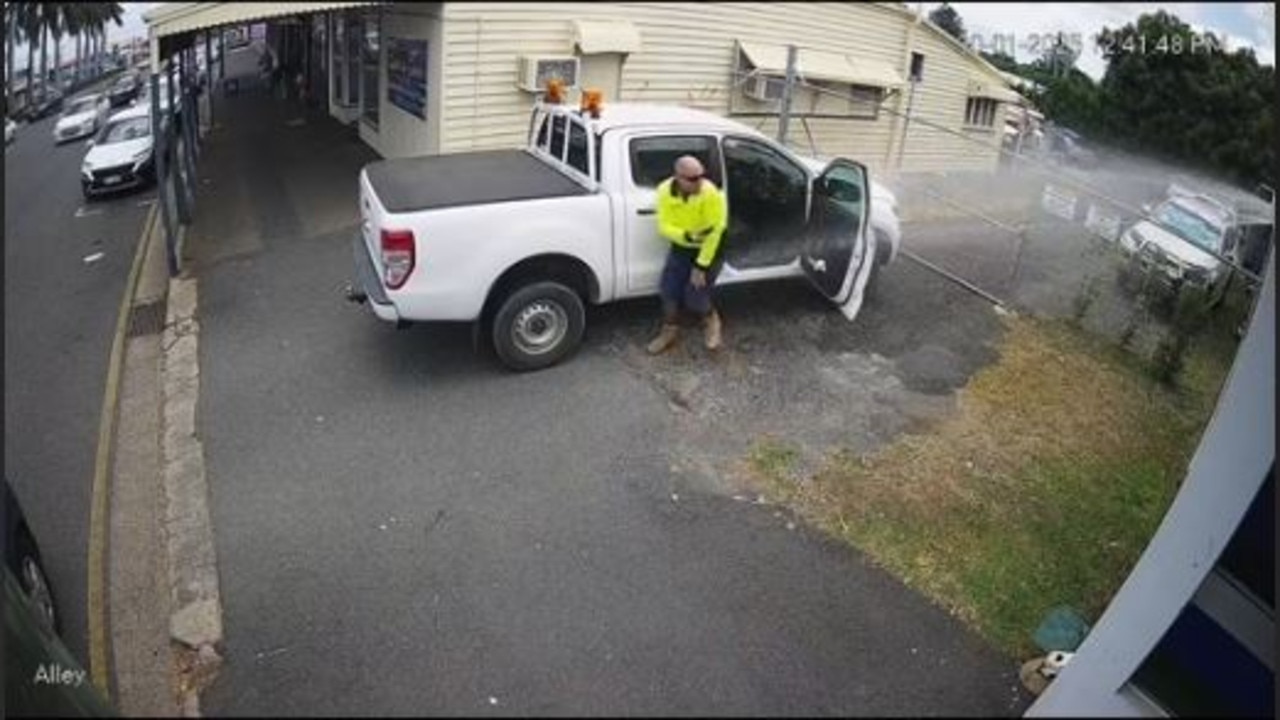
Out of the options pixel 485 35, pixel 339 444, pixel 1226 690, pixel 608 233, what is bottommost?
pixel 339 444

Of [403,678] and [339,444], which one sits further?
[339,444]

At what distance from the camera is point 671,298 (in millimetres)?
6488

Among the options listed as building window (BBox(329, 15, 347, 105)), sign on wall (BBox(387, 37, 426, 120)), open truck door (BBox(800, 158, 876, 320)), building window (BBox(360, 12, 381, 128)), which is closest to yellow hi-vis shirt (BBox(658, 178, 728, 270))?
open truck door (BBox(800, 158, 876, 320))

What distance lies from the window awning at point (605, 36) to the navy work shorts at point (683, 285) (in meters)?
5.23

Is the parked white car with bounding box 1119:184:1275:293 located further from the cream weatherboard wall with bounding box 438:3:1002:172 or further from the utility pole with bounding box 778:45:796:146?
the utility pole with bounding box 778:45:796:146

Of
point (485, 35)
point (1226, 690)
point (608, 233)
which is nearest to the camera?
point (1226, 690)

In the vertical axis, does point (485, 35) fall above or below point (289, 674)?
above

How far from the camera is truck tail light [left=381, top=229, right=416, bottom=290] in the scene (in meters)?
5.52

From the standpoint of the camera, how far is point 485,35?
34.2 feet

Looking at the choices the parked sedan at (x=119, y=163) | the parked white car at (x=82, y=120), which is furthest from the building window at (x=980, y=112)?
the parked white car at (x=82, y=120)

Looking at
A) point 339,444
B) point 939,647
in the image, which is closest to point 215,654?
point 339,444

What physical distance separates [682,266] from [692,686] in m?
3.55

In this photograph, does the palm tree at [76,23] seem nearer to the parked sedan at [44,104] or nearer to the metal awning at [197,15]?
the parked sedan at [44,104]

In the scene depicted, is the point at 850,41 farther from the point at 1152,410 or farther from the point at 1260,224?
the point at 1152,410
